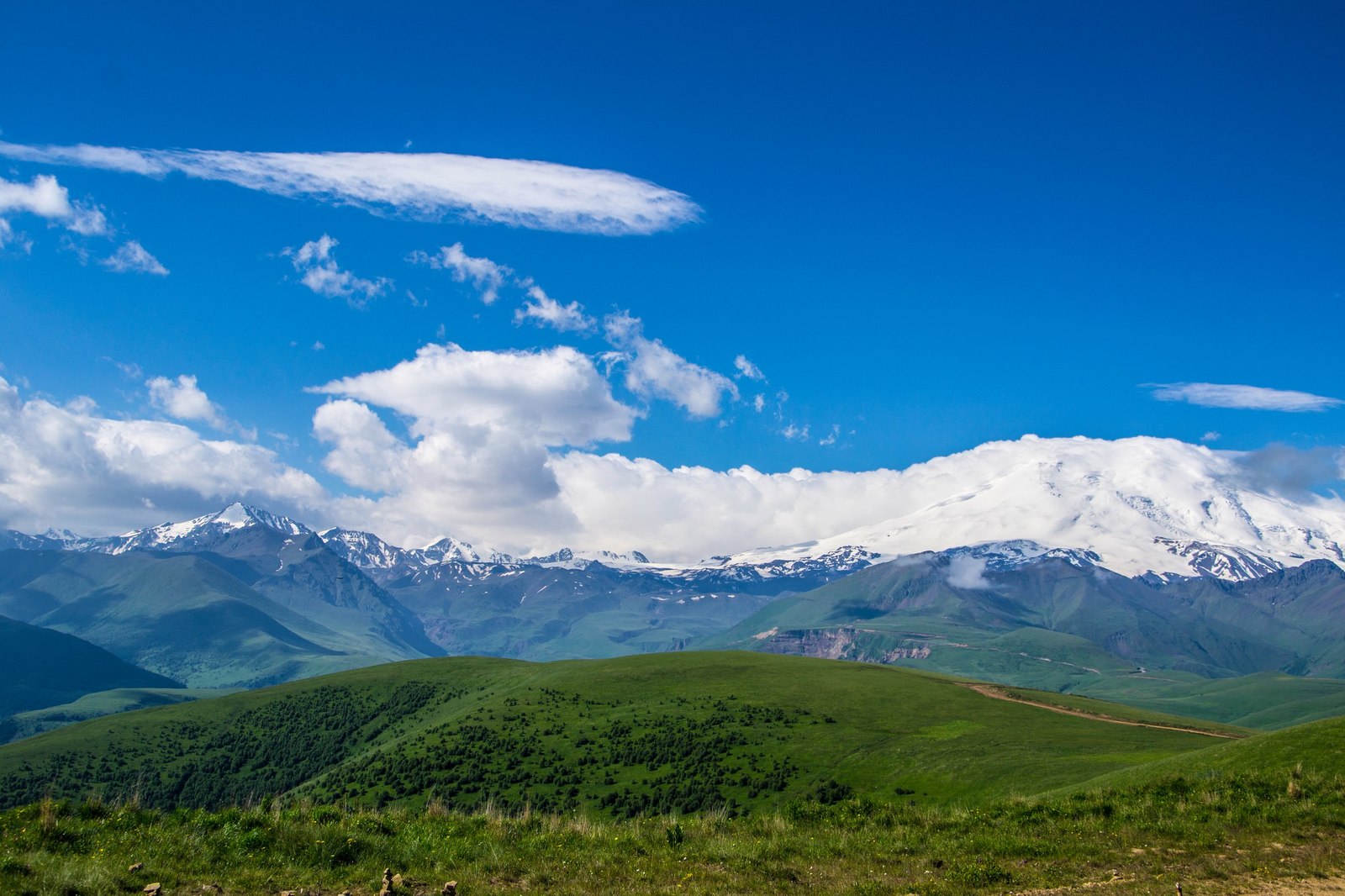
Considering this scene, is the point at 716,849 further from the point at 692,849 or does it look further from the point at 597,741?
the point at 597,741

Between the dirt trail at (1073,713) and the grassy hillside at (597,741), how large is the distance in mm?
3218

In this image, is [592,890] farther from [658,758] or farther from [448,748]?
[448,748]

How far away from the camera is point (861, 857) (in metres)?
19.1

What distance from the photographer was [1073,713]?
353 ft

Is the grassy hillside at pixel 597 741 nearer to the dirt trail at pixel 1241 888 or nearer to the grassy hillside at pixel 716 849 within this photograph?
the grassy hillside at pixel 716 849

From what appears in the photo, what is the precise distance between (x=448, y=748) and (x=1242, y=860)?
105 meters

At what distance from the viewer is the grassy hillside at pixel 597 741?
243 ft

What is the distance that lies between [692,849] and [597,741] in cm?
8809

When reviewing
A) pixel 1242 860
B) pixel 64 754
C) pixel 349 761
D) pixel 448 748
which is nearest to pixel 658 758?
pixel 448 748

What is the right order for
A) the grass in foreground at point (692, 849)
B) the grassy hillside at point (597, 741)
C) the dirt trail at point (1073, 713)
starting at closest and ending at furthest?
the grass in foreground at point (692, 849) → the grassy hillside at point (597, 741) → the dirt trail at point (1073, 713)

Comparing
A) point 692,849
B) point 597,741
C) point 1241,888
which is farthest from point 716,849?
point 597,741

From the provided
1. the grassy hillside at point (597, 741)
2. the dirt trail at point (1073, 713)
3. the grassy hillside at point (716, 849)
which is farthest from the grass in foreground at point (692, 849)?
the dirt trail at point (1073, 713)

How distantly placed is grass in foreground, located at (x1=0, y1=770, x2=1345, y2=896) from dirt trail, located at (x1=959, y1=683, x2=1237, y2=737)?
81.6 m

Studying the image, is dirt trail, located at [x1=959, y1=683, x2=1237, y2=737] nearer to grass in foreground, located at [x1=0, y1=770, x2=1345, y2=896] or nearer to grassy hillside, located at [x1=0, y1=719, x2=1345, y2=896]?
grassy hillside, located at [x1=0, y1=719, x2=1345, y2=896]
